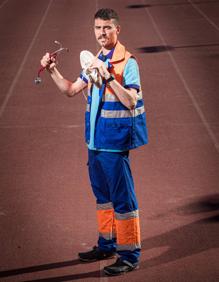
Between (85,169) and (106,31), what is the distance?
2.88 m

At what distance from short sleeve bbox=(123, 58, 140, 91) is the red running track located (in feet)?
4.79

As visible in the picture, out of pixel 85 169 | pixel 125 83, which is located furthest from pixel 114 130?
pixel 85 169

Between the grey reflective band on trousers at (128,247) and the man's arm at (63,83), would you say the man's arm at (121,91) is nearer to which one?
the man's arm at (63,83)

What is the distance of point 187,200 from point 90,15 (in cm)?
1291

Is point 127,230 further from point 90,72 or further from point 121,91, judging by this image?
point 90,72

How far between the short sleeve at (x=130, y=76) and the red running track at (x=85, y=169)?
4.79ft

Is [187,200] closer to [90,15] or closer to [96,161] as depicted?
[96,161]

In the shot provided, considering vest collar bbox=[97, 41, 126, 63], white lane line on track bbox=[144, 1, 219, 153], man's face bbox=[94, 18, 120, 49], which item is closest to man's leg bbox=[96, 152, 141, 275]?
vest collar bbox=[97, 41, 126, 63]

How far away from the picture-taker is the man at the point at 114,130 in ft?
15.8

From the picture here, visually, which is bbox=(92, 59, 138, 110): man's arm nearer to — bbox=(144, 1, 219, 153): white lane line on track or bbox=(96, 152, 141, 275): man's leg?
bbox=(96, 152, 141, 275): man's leg

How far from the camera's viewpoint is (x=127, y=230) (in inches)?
203

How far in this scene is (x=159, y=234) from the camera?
19.3 ft

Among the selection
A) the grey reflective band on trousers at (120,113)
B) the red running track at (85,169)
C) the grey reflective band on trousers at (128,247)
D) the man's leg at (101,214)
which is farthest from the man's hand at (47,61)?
the red running track at (85,169)

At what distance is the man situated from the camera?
481 centimetres
